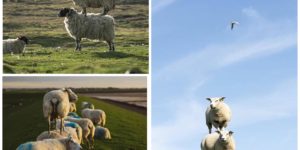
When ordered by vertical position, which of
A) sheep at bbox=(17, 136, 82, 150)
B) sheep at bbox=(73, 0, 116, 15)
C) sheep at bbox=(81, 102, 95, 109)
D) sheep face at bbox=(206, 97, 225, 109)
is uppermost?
sheep at bbox=(73, 0, 116, 15)

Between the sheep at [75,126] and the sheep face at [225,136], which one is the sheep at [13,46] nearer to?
the sheep at [75,126]

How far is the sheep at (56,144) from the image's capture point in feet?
54.0

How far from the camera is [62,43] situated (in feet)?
64.8

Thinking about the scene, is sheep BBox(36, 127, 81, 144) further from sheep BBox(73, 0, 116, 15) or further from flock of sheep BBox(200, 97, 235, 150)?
sheep BBox(73, 0, 116, 15)

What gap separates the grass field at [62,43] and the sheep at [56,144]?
2692mm

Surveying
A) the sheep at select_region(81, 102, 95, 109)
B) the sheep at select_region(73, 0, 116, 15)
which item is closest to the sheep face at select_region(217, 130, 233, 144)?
the sheep at select_region(81, 102, 95, 109)

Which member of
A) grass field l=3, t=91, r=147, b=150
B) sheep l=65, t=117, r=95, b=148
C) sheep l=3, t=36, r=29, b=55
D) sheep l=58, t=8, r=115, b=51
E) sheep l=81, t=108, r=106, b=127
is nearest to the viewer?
sheep l=65, t=117, r=95, b=148

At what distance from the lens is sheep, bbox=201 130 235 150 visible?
17.0m

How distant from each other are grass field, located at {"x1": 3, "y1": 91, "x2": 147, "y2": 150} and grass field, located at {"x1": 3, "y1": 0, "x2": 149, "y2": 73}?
60 cm

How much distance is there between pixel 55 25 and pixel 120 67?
5.80 feet

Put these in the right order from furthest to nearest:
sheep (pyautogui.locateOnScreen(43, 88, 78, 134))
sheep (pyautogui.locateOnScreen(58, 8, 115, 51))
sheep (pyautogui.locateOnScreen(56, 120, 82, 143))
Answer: sheep (pyautogui.locateOnScreen(58, 8, 115, 51)), sheep (pyautogui.locateOnScreen(56, 120, 82, 143)), sheep (pyautogui.locateOnScreen(43, 88, 78, 134))

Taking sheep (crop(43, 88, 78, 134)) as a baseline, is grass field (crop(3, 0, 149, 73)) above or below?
above

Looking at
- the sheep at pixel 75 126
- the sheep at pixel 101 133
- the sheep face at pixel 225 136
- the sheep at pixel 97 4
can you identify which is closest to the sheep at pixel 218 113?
the sheep face at pixel 225 136

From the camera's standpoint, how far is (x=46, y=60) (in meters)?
19.1
